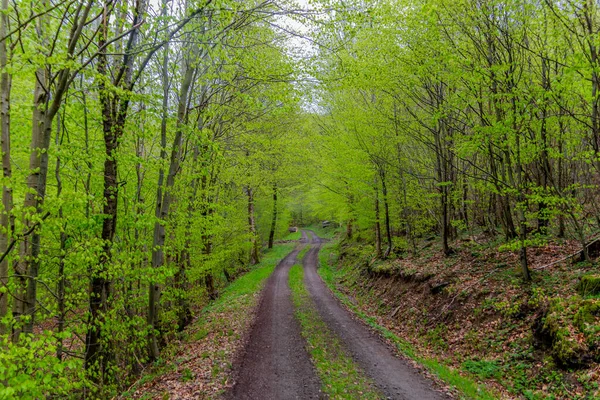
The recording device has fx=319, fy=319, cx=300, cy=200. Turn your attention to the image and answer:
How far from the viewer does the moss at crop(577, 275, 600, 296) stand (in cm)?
650

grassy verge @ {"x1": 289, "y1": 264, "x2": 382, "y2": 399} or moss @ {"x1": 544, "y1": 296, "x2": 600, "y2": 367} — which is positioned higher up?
moss @ {"x1": 544, "y1": 296, "x2": 600, "y2": 367}

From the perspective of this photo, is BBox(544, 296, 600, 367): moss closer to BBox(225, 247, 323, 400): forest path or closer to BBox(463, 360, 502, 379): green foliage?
BBox(463, 360, 502, 379): green foliage

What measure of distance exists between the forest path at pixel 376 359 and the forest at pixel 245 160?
0.77 meters

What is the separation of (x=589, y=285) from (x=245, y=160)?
41.6 ft

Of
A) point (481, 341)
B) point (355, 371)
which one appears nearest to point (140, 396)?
point (355, 371)

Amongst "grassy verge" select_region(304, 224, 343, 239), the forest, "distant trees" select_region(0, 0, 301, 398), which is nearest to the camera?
"distant trees" select_region(0, 0, 301, 398)

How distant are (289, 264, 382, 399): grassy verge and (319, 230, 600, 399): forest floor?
1.58 m

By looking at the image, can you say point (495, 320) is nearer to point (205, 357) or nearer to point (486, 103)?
point (486, 103)

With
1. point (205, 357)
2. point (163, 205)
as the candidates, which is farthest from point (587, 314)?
point (163, 205)

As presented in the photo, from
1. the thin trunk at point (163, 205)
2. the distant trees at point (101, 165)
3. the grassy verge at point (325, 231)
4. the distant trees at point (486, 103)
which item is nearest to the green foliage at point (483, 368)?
the distant trees at point (486, 103)

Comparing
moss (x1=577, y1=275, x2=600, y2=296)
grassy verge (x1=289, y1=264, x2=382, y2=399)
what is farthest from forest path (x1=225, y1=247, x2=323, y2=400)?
moss (x1=577, y1=275, x2=600, y2=296)

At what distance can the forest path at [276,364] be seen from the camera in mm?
6188

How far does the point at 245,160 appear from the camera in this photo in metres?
15.2

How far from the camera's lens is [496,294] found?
8.31m
